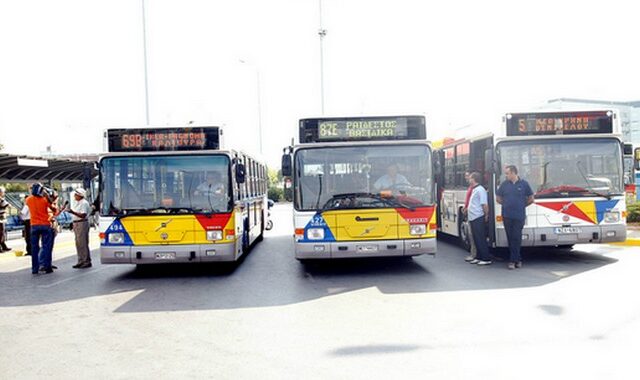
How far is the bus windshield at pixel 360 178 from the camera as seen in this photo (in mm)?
11172

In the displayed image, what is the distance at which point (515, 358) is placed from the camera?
5887 mm

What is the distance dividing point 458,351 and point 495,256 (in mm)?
8070

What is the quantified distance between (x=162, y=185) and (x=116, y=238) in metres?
1.27

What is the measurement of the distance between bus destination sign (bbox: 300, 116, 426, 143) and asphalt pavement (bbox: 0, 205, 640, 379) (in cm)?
254

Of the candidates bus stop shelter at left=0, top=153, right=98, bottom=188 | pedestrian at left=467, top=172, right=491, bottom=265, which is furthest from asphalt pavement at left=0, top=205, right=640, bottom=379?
bus stop shelter at left=0, top=153, right=98, bottom=188

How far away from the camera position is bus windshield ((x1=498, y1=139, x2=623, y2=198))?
12.4m

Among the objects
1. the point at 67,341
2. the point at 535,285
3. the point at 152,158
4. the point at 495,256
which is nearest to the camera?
the point at 67,341

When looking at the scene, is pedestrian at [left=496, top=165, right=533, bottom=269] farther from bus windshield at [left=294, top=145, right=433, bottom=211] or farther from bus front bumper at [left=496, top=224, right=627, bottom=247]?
bus windshield at [left=294, top=145, right=433, bottom=211]

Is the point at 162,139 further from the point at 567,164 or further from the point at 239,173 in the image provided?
the point at 567,164

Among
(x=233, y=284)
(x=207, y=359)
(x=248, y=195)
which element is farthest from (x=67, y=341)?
(x=248, y=195)

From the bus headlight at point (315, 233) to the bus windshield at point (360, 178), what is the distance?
37 centimetres

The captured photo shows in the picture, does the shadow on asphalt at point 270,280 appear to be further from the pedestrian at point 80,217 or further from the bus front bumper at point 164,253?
the pedestrian at point 80,217

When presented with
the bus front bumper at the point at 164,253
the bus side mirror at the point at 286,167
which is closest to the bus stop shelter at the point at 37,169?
→ the bus front bumper at the point at 164,253

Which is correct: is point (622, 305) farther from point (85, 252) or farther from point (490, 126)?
point (85, 252)
